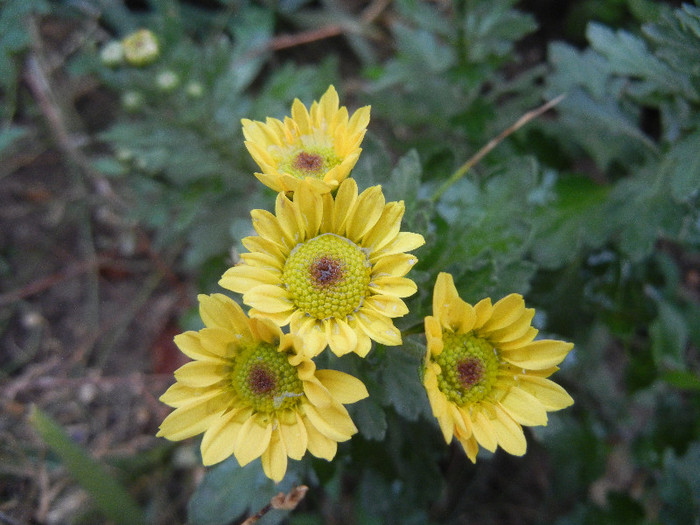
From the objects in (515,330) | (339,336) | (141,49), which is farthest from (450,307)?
(141,49)

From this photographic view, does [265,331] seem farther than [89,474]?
No

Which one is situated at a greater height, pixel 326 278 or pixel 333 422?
pixel 326 278

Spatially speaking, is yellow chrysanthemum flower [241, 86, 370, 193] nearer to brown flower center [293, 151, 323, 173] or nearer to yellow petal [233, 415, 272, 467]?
brown flower center [293, 151, 323, 173]

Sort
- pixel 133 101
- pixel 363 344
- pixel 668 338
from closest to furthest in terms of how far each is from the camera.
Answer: pixel 363 344, pixel 668 338, pixel 133 101

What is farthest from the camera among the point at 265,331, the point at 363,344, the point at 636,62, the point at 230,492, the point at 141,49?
the point at 141,49

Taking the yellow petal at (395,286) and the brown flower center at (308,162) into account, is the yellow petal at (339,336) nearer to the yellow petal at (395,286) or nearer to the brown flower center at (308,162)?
the yellow petal at (395,286)

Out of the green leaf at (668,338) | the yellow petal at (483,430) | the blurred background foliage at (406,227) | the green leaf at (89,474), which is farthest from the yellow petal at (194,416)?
the green leaf at (668,338)

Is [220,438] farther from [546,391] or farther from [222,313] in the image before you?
[546,391]
